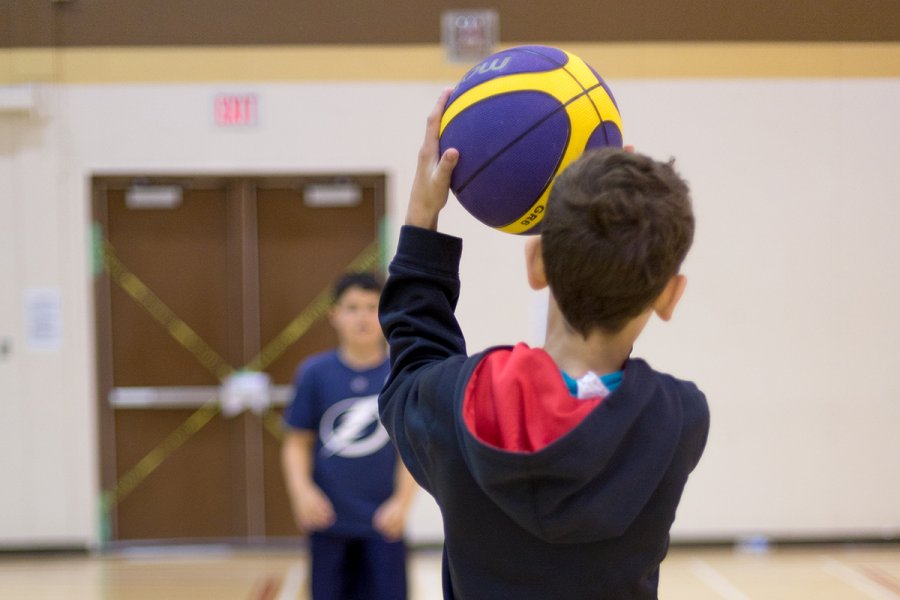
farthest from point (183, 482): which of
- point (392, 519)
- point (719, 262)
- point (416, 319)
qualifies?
point (416, 319)

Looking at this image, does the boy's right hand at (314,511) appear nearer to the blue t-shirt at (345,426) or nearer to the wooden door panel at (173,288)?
the blue t-shirt at (345,426)

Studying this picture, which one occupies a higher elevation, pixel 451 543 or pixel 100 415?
pixel 451 543

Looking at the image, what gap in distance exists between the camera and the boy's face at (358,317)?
3.41m

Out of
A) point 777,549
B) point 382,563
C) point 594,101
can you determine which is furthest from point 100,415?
point 594,101

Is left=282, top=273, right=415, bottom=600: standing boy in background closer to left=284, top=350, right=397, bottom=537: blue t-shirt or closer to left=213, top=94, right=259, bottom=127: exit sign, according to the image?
left=284, top=350, right=397, bottom=537: blue t-shirt

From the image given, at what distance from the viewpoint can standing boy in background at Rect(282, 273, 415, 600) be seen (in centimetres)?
322

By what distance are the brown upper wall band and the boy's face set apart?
338cm

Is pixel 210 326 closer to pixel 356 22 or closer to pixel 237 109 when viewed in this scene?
pixel 237 109

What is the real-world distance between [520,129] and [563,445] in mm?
713

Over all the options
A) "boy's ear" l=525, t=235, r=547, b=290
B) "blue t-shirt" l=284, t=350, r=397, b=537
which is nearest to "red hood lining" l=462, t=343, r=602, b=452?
"boy's ear" l=525, t=235, r=547, b=290

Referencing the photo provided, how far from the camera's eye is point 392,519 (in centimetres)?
319

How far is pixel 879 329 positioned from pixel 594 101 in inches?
217

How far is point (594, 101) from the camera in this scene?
1691 mm

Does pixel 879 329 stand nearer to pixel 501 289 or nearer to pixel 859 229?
pixel 859 229
